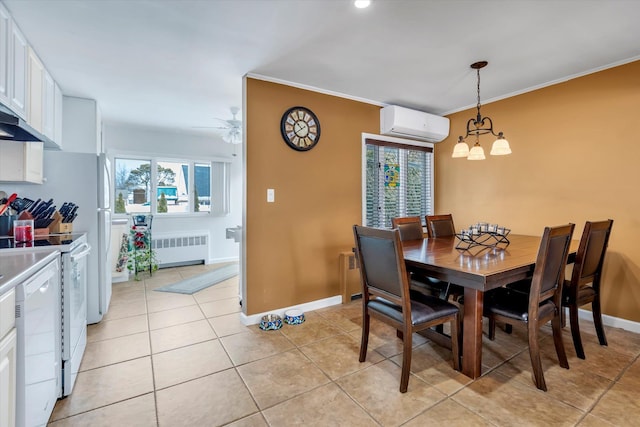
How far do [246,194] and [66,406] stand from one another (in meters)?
1.89

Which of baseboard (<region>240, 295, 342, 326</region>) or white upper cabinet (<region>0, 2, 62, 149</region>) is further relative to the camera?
baseboard (<region>240, 295, 342, 326</region>)

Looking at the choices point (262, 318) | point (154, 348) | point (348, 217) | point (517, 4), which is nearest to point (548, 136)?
point (517, 4)

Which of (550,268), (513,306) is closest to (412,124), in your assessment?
(550,268)

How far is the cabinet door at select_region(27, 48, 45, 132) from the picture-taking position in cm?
235

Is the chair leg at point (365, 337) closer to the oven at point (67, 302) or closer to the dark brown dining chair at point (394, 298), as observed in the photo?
the dark brown dining chair at point (394, 298)

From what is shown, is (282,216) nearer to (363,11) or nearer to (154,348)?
(154,348)

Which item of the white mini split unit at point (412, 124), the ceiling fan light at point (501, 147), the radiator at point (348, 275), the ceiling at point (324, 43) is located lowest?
the radiator at point (348, 275)

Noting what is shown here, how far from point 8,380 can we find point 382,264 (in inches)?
71.6

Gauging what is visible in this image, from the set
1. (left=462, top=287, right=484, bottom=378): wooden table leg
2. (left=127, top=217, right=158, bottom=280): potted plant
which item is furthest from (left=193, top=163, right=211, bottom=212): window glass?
(left=462, top=287, right=484, bottom=378): wooden table leg

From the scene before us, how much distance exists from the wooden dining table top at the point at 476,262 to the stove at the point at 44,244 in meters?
2.24

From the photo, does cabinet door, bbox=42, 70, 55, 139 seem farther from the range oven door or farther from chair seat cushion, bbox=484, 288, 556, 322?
chair seat cushion, bbox=484, 288, 556, 322

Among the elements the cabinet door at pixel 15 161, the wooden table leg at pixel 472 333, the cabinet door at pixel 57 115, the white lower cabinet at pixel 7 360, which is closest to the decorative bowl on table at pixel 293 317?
the wooden table leg at pixel 472 333

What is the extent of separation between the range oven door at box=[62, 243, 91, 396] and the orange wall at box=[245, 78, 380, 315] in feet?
4.18

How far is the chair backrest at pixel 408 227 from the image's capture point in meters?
3.08
